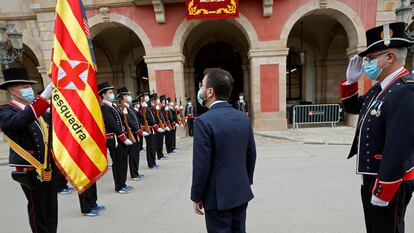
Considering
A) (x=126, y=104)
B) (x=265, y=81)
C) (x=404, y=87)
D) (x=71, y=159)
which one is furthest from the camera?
(x=265, y=81)

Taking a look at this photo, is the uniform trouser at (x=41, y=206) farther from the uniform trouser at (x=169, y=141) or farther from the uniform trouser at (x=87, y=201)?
the uniform trouser at (x=169, y=141)

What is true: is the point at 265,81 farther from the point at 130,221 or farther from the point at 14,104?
the point at 14,104

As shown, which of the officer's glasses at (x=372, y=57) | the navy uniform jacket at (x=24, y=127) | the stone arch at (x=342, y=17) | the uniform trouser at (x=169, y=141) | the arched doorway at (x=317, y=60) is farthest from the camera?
the arched doorway at (x=317, y=60)

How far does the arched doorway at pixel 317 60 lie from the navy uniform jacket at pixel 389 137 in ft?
42.3

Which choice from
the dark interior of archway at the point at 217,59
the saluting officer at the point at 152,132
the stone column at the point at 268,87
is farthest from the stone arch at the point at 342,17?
the saluting officer at the point at 152,132

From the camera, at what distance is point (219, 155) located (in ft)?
6.57

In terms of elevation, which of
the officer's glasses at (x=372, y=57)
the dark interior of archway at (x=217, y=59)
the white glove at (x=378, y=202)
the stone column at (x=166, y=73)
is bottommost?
the white glove at (x=378, y=202)

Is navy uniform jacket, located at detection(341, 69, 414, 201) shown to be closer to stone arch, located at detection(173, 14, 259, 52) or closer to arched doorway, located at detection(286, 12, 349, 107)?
stone arch, located at detection(173, 14, 259, 52)

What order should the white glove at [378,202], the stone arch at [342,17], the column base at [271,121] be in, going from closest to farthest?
the white glove at [378,202] < the stone arch at [342,17] < the column base at [271,121]

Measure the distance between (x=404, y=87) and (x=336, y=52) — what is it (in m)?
14.5

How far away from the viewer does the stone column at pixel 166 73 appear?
11.0m

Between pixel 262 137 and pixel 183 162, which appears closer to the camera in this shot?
pixel 183 162

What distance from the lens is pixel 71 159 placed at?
97.2 inches

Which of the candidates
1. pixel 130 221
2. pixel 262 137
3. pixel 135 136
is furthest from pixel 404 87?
pixel 262 137
